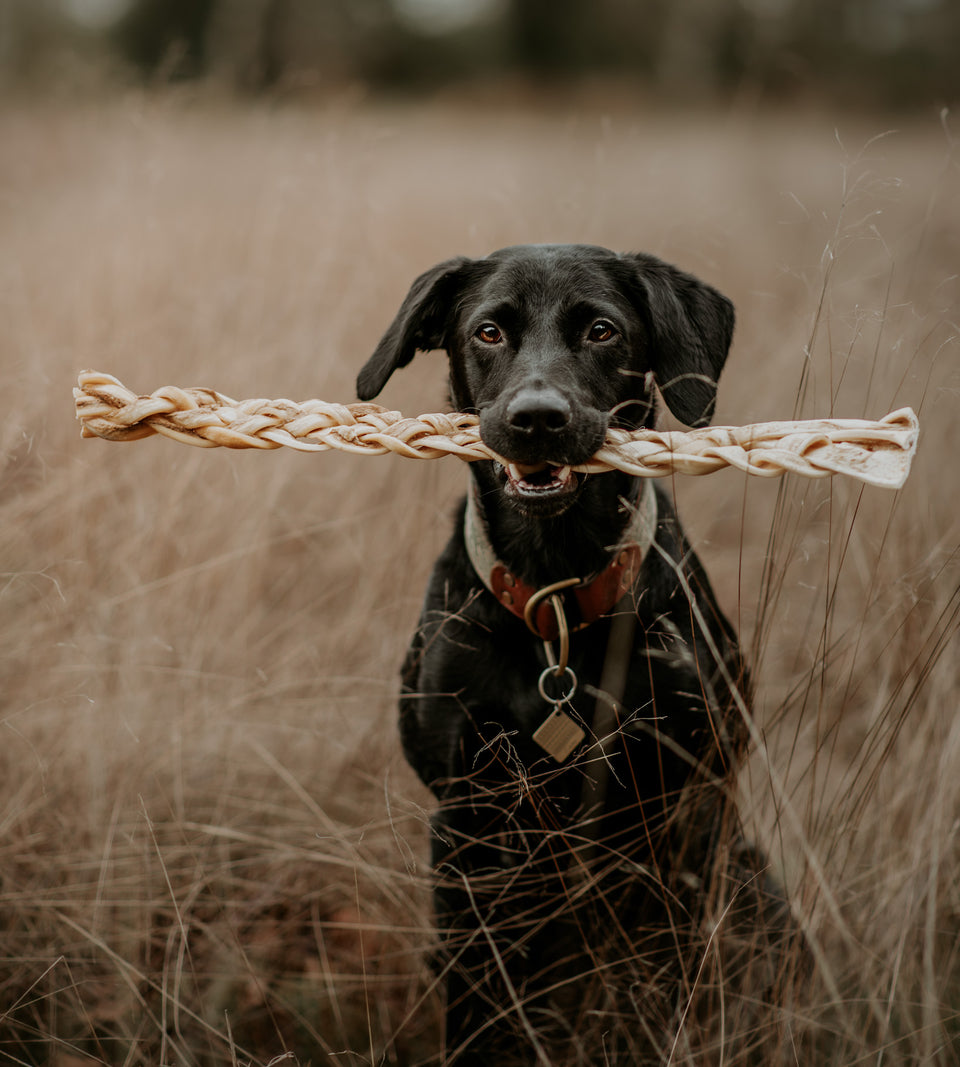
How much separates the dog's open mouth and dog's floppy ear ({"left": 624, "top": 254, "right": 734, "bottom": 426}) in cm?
38

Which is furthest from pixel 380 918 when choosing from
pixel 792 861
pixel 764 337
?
pixel 764 337

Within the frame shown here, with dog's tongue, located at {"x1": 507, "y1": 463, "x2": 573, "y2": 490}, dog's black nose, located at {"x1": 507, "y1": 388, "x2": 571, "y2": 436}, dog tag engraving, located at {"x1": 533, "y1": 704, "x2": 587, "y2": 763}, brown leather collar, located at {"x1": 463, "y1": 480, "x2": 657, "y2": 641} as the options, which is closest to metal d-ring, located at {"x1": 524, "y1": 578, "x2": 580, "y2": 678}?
brown leather collar, located at {"x1": 463, "y1": 480, "x2": 657, "y2": 641}

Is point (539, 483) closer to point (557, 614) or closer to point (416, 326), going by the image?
point (557, 614)

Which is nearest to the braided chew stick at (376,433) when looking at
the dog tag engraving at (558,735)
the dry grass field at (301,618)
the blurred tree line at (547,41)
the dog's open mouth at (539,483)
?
the dog's open mouth at (539,483)

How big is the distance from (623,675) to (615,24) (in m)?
19.8

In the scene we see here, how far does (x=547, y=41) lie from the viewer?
19.2 metres

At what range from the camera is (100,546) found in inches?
109

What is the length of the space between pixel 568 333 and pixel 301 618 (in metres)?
1.34

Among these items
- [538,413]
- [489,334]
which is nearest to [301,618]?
[489,334]

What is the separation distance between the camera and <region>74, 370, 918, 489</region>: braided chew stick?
1.41 metres

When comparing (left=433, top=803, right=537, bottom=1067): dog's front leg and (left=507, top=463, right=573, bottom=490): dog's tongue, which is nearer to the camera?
(left=507, top=463, right=573, bottom=490): dog's tongue

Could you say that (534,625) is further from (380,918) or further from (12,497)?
(12,497)

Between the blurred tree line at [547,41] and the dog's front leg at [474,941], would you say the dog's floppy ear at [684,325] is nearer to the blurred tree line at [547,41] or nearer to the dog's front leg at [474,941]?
the dog's front leg at [474,941]

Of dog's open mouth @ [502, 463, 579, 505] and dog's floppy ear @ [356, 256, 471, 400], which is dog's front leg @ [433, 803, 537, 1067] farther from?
dog's floppy ear @ [356, 256, 471, 400]
